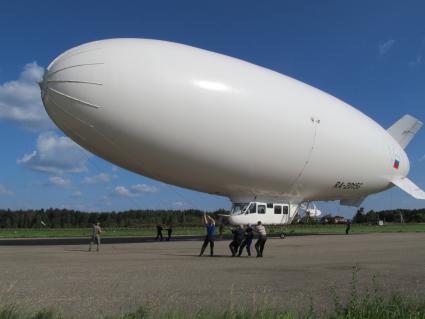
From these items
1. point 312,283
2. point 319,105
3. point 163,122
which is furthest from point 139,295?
point 319,105

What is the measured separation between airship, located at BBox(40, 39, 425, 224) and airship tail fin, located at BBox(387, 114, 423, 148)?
471 inches

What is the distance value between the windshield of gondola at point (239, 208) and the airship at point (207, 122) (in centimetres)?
6

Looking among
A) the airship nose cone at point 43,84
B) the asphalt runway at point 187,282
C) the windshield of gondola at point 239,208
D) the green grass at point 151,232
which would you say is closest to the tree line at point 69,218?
the green grass at point 151,232

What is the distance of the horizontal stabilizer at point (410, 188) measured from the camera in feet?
108

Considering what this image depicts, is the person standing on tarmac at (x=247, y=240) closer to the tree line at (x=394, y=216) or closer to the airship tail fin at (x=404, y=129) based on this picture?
the airship tail fin at (x=404, y=129)

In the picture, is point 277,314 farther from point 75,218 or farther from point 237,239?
point 75,218

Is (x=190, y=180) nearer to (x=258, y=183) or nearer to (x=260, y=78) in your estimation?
(x=258, y=183)

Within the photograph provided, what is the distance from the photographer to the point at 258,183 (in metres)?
25.0

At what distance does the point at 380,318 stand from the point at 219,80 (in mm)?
16247

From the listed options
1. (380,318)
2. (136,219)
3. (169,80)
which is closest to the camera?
(380,318)

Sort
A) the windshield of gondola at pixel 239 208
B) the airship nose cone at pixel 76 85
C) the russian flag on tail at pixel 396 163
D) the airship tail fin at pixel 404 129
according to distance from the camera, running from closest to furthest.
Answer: the airship nose cone at pixel 76 85
the windshield of gondola at pixel 239 208
the russian flag on tail at pixel 396 163
the airship tail fin at pixel 404 129

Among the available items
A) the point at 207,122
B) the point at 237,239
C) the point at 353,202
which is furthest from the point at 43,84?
the point at 353,202

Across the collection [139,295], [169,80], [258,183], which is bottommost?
[139,295]

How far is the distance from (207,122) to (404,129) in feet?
79.3
